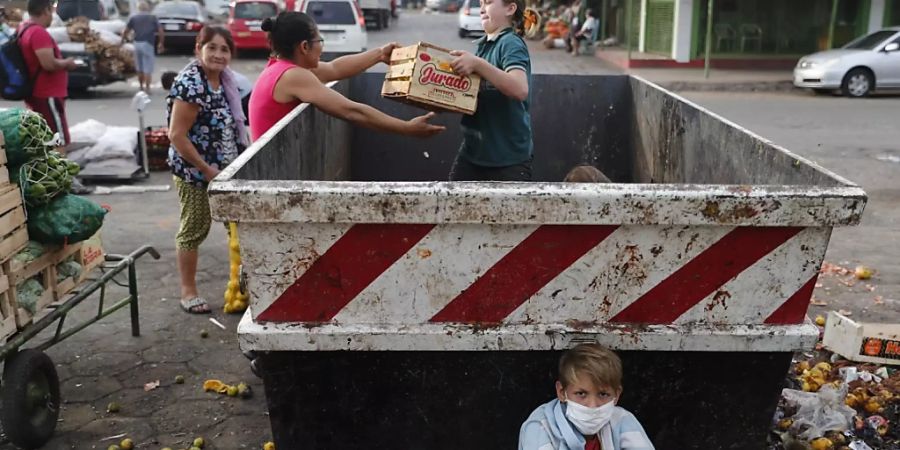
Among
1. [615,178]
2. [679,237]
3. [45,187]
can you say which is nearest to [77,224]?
[45,187]

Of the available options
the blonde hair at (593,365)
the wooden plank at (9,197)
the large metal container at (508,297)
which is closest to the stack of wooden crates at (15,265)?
the wooden plank at (9,197)

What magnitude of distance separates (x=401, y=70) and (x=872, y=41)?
1612 centimetres

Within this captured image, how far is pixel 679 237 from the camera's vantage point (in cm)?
227

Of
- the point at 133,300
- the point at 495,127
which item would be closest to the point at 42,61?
the point at 133,300

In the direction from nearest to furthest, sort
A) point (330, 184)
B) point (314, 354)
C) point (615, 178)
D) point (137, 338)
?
1. point (330, 184)
2. point (314, 354)
3. point (137, 338)
4. point (615, 178)

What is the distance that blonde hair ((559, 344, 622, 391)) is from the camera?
7.41ft

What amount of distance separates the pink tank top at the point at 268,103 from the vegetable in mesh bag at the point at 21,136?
1.00m

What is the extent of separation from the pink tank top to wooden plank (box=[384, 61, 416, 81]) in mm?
526

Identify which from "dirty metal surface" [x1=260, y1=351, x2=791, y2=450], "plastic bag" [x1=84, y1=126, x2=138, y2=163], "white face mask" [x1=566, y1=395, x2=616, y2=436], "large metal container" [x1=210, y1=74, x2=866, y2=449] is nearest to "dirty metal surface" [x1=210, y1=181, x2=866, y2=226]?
"large metal container" [x1=210, y1=74, x2=866, y2=449]

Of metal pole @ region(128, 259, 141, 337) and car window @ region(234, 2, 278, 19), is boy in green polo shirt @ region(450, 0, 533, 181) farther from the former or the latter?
car window @ region(234, 2, 278, 19)

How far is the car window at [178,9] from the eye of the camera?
22922 mm

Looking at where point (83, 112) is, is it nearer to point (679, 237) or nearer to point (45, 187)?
point (45, 187)

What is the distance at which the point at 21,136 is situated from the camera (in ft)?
12.2

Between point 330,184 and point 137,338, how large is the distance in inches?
124
